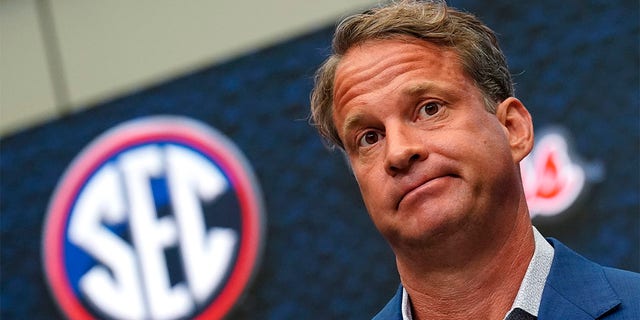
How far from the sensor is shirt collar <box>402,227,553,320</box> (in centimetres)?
150

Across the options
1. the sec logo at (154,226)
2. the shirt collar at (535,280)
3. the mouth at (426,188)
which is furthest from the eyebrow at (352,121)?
the sec logo at (154,226)

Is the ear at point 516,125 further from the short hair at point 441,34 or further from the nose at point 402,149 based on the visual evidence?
the nose at point 402,149

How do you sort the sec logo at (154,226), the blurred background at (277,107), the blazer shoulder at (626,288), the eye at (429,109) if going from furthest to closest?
the sec logo at (154,226)
the blurred background at (277,107)
the eye at (429,109)
the blazer shoulder at (626,288)

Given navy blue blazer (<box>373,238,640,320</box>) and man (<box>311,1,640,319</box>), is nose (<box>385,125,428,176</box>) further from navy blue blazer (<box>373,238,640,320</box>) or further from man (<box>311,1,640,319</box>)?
navy blue blazer (<box>373,238,640,320</box>)

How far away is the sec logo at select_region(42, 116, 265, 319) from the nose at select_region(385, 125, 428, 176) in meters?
1.89

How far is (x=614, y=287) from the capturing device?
147cm

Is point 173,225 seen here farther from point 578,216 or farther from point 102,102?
point 578,216

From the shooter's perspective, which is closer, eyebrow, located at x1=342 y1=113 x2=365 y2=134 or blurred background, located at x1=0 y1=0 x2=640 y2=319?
eyebrow, located at x1=342 y1=113 x2=365 y2=134

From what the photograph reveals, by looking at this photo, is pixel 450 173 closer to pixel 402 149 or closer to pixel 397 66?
pixel 402 149

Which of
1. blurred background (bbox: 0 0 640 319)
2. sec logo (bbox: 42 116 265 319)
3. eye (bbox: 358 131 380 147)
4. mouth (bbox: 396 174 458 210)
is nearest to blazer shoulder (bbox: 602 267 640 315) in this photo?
mouth (bbox: 396 174 458 210)

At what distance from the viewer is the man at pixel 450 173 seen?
4.89ft

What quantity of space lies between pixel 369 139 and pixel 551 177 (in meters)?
1.46

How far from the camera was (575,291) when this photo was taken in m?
1.47

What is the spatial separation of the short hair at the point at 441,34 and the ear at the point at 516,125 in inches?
0.6
